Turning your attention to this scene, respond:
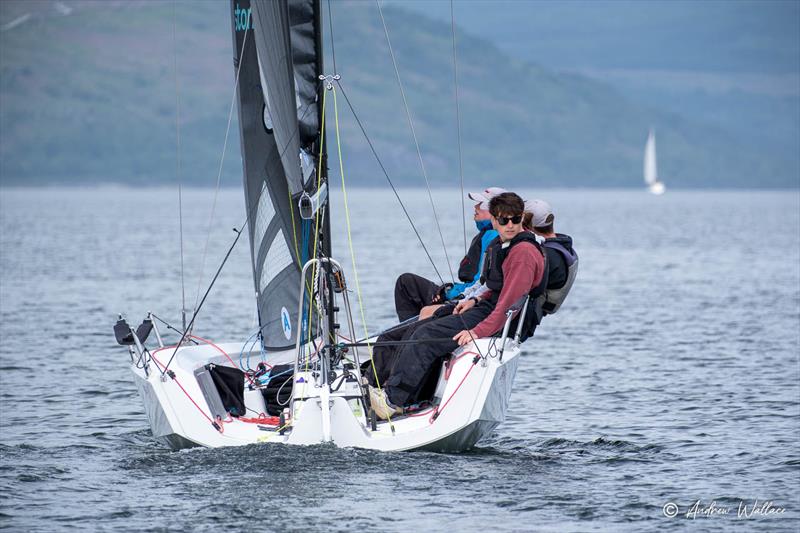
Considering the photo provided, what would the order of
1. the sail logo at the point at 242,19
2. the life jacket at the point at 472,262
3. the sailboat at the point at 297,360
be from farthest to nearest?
the sail logo at the point at 242,19 → the life jacket at the point at 472,262 → the sailboat at the point at 297,360

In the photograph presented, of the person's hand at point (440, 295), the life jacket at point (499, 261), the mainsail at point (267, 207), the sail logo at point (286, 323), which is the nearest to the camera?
the life jacket at point (499, 261)

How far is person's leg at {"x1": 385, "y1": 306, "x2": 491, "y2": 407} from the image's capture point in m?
10.2

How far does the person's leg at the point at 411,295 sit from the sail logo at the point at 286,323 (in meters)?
1.48

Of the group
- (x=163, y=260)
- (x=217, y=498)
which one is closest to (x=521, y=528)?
(x=217, y=498)

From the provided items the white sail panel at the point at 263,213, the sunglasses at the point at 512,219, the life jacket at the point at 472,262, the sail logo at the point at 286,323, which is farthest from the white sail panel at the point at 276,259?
the sunglasses at the point at 512,219

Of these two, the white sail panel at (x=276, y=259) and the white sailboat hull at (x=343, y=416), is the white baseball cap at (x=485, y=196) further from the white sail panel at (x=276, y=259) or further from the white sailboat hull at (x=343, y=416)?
the white sail panel at (x=276, y=259)

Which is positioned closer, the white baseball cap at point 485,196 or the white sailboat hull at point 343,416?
the white sailboat hull at point 343,416

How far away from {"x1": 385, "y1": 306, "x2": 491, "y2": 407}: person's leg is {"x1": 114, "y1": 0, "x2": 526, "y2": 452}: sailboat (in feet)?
0.48

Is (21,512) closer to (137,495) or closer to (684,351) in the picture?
(137,495)

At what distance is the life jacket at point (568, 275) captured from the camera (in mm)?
10531

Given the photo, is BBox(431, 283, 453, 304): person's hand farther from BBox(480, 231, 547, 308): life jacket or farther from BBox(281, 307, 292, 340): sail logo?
BBox(281, 307, 292, 340): sail logo

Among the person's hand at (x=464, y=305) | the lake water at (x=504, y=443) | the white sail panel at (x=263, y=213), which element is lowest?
the lake water at (x=504, y=443)

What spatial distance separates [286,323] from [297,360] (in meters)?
3.06

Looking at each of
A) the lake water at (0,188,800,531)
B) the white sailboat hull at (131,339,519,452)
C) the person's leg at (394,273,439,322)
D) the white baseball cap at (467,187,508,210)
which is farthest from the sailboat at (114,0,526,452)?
the white baseball cap at (467,187,508,210)
